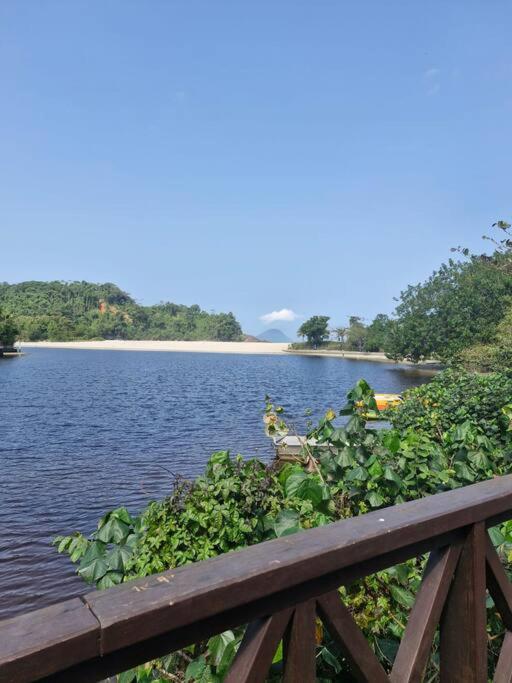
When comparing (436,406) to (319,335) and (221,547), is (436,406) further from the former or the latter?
(319,335)

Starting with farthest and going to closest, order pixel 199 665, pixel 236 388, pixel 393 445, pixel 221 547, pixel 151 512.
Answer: pixel 236 388
pixel 393 445
pixel 151 512
pixel 221 547
pixel 199 665

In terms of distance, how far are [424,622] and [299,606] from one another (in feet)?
1.40

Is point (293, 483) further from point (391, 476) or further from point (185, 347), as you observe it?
point (185, 347)

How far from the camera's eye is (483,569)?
1472 mm

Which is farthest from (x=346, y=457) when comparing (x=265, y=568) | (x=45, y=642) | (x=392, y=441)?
(x=45, y=642)

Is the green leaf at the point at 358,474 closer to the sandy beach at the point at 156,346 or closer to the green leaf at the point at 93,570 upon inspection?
the green leaf at the point at 93,570

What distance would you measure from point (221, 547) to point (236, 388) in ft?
135

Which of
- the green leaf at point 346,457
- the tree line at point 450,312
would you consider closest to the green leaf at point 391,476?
the green leaf at point 346,457

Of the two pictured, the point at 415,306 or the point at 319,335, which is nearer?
the point at 415,306

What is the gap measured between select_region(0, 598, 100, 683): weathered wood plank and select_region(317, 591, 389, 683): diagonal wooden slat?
0.49 m

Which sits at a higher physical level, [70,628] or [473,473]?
[70,628]

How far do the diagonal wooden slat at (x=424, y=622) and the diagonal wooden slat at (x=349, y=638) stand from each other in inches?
3.5

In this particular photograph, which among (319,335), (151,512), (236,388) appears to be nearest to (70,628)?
(151,512)

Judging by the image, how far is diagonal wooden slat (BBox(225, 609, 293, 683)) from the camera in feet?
3.45
